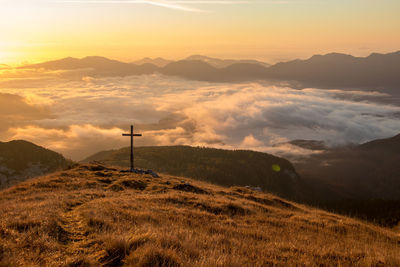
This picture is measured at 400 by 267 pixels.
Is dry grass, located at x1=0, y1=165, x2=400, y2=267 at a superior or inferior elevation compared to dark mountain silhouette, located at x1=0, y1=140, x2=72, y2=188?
superior

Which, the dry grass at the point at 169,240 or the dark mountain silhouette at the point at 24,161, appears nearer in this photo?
the dry grass at the point at 169,240

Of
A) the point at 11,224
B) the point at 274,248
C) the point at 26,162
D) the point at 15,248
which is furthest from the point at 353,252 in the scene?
the point at 26,162

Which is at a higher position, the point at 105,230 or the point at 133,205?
the point at 105,230

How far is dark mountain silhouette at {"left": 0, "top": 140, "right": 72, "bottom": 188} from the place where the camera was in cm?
10312

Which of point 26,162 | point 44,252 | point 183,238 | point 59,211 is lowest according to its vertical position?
point 26,162

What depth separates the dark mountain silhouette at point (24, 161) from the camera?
4060 inches

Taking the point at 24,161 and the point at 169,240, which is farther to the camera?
the point at 24,161

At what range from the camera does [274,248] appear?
32.6 feet

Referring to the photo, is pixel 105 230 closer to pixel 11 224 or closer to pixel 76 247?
pixel 76 247

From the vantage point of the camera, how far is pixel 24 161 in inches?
4348

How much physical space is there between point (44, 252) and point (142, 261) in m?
2.70

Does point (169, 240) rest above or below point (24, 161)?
above

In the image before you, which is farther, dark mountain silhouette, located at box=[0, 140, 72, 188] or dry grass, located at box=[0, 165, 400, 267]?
dark mountain silhouette, located at box=[0, 140, 72, 188]

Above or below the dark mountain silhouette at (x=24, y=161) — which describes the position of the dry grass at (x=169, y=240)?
above
